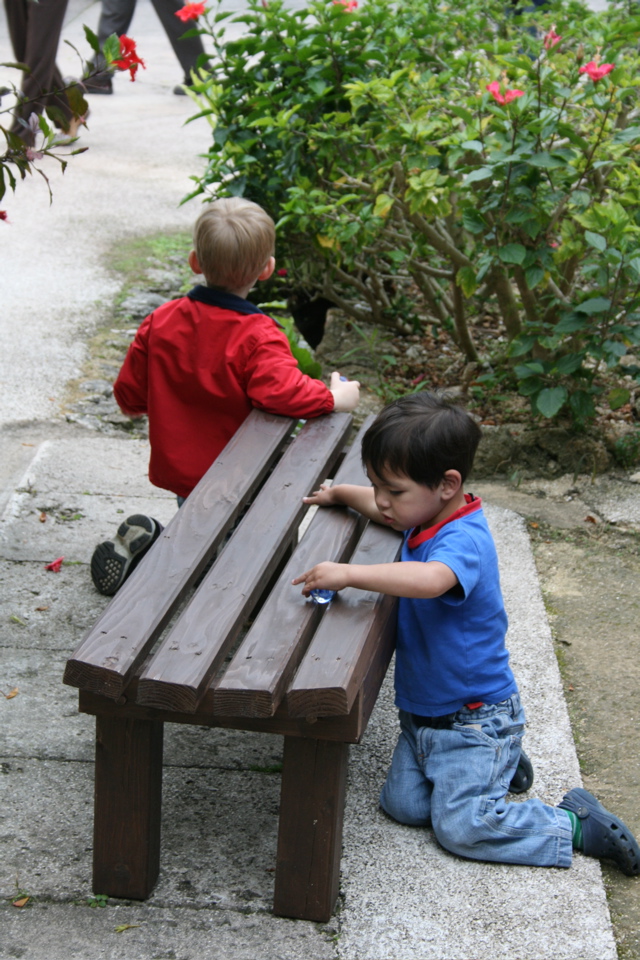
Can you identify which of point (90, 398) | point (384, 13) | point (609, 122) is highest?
point (384, 13)

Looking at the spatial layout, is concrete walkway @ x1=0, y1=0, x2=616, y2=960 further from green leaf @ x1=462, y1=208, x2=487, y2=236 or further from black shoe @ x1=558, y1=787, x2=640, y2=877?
green leaf @ x1=462, y1=208, x2=487, y2=236

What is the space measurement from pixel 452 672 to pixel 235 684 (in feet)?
2.03

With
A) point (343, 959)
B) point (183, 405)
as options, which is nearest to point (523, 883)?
point (343, 959)

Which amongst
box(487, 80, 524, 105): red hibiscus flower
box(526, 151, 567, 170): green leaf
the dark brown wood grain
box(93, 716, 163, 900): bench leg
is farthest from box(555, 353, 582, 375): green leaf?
box(93, 716, 163, 900): bench leg

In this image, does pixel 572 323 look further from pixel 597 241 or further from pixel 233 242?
pixel 233 242

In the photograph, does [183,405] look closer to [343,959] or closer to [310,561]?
[310,561]

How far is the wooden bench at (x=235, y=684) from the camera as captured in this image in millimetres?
1792

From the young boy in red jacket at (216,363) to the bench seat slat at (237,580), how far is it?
0.50 ft

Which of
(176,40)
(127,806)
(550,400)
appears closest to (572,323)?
(550,400)

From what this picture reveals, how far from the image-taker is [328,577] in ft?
6.66

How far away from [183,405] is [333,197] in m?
2.03

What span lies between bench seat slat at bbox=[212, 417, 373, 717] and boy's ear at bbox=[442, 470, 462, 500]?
26cm

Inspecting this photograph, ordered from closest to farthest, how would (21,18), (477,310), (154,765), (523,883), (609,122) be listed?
(154,765) < (523,883) < (609,122) < (477,310) < (21,18)

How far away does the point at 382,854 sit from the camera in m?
2.16
